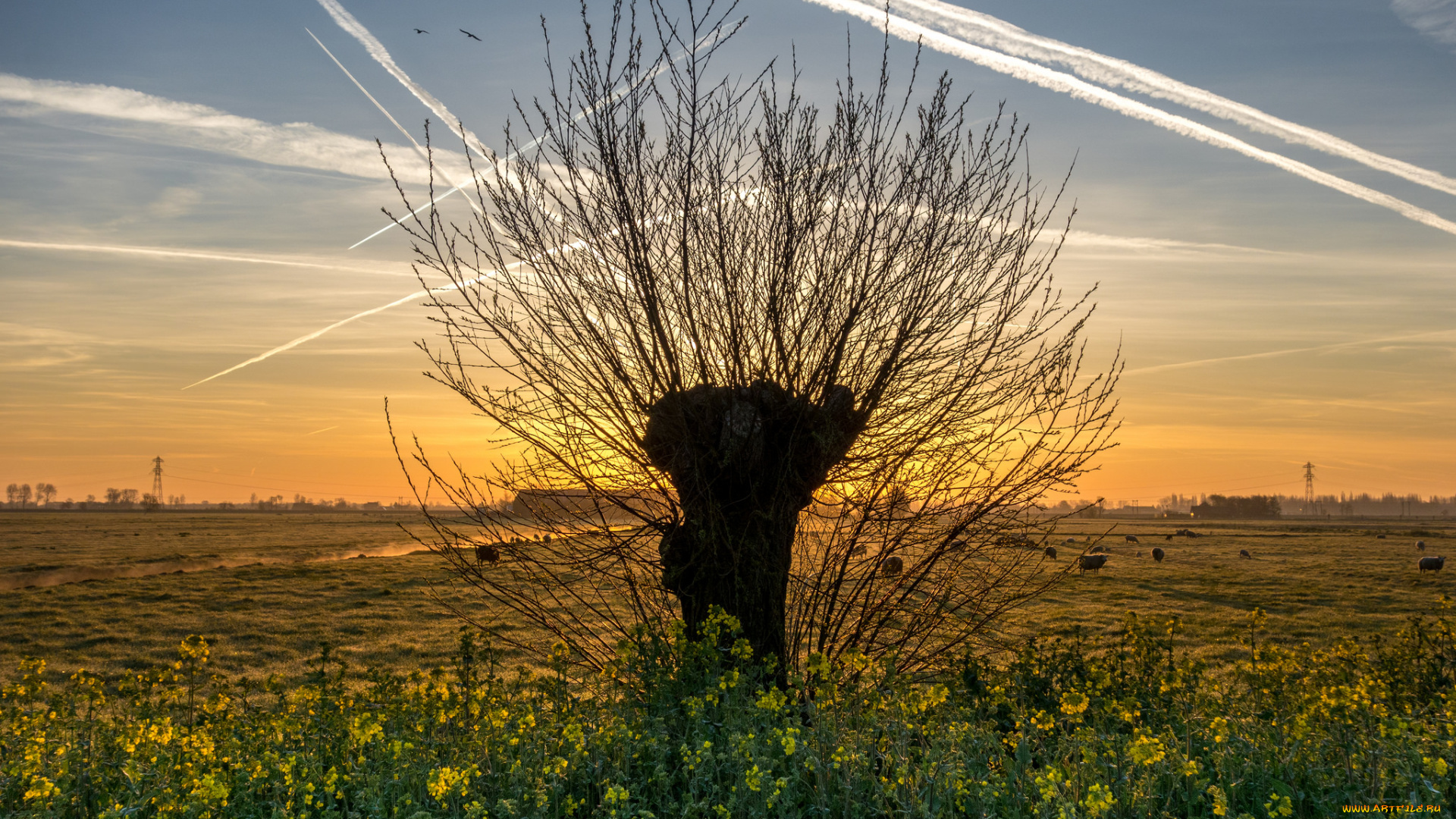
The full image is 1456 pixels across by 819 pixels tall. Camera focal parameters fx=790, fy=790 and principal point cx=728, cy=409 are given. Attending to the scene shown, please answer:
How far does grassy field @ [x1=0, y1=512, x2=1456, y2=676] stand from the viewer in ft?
59.6

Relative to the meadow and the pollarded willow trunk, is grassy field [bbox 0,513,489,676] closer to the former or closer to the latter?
the meadow

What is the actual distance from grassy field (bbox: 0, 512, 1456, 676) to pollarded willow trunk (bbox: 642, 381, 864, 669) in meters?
2.76

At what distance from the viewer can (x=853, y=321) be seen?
6258 millimetres

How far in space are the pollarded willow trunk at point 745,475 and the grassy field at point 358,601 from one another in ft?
9.04

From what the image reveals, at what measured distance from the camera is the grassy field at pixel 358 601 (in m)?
18.2

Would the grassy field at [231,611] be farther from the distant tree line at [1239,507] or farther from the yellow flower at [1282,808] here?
the distant tree line at [1239,507]

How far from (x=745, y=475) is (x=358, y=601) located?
23.1 meters

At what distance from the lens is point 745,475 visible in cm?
641

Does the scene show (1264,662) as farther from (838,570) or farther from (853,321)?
(853,321)

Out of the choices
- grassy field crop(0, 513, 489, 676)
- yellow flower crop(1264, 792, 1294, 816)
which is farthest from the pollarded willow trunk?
grassy field crop(0, 513, 489, 676)

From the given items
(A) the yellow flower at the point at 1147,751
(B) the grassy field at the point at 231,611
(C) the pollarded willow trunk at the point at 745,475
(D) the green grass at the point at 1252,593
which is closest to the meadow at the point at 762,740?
(A) the yellow flower at the point at 1147,751

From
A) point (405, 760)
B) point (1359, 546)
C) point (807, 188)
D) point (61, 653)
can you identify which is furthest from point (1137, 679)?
point (1359, 546)

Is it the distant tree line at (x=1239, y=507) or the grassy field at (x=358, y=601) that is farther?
the distant tree line at (x=1239, y=507)

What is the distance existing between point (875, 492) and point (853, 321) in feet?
4.54
